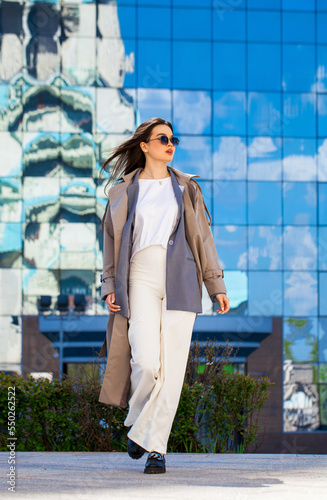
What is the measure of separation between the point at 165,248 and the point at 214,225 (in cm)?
2109

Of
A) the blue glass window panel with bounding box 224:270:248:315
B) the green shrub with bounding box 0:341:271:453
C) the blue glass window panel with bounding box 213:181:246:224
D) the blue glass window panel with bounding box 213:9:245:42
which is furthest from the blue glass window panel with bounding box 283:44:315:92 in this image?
the green shrub with bounding box 0:341:271:453

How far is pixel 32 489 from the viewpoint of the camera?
4035 millimetres

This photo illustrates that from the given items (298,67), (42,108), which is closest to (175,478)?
(42,108)

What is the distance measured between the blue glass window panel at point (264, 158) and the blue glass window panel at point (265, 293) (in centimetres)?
315

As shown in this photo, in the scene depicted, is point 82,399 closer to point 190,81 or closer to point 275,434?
point 275,434

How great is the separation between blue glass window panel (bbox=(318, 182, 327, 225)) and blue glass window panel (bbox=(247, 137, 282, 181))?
145cm

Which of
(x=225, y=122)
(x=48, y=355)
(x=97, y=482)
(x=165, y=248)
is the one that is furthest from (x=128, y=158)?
(x=225, y=122)

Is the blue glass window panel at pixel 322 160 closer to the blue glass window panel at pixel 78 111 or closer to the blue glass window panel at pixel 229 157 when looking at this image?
the blue glass window panel at pixel 229 157

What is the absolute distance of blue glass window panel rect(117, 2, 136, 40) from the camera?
2594 cm

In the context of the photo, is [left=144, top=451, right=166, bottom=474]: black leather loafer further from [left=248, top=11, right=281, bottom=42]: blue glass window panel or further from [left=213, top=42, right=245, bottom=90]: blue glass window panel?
[left=248, top=11, right=281, bottom=42]: blue glass window panel

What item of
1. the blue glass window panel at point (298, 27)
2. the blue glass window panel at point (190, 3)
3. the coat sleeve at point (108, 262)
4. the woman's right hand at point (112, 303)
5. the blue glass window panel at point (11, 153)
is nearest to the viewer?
the woman's right hand at point (112, 303)

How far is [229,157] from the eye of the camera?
25.9 metres

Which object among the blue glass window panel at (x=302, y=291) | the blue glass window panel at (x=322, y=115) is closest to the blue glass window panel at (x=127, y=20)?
the blue glass window panel at (x=322, y=115)

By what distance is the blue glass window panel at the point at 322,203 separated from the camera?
1031 inches
